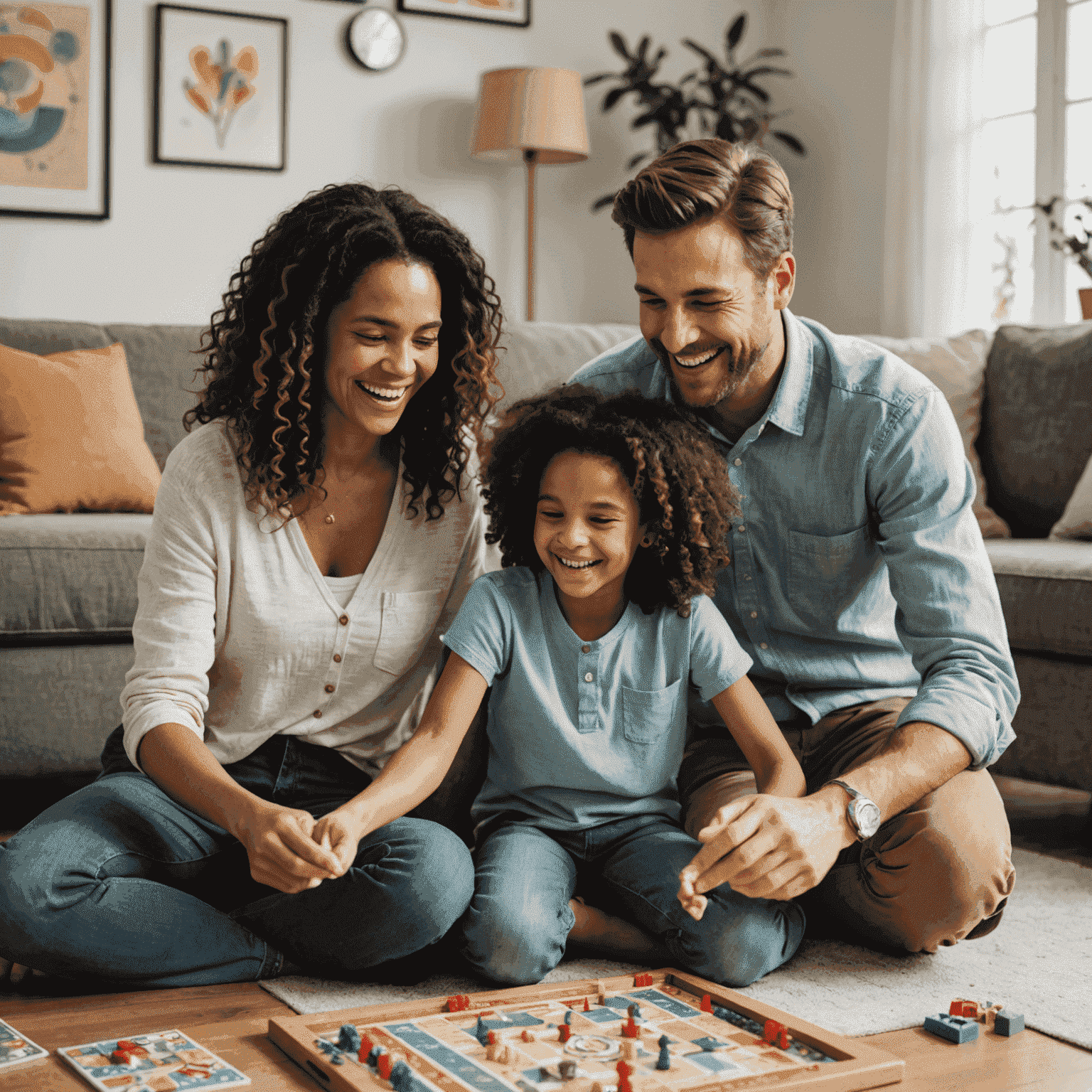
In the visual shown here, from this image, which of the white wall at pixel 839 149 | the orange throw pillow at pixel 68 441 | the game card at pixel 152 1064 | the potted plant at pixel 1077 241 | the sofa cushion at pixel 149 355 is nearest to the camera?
the game card at pixel 152 1064

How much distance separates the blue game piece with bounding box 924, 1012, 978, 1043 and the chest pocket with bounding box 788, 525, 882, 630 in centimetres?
52

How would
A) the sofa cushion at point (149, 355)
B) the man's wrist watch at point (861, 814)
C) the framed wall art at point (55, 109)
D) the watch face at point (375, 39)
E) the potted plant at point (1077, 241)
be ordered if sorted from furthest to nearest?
1. the watch face at point (375, 39)
2. the framed wall art at point (55, 109)
3. the potted plant at point (1077, 241)
4. the sofa cushion at point (149, 355)
5. the man's wrist watch at point (861, 814)

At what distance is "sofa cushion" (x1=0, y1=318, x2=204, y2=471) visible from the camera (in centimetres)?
275

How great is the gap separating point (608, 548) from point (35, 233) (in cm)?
296

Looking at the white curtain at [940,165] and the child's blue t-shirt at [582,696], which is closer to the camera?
the child's blue t-shirt at [582,696]

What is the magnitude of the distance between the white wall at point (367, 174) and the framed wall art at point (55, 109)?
0.05 meters

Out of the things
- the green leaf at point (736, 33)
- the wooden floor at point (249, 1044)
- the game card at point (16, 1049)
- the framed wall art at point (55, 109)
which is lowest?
the wooden floor at point (249, 1044)

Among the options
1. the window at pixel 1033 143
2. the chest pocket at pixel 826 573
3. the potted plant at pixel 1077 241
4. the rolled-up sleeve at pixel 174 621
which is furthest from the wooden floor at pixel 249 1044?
the window at pixel 1033 143

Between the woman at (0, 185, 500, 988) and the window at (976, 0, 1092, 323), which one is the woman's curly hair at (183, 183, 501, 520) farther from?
the window at (976, 0, 1092, 323)

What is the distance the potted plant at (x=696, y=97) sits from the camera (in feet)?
14.0

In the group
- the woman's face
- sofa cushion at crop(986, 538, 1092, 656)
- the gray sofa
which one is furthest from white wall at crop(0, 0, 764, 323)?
the woman's face

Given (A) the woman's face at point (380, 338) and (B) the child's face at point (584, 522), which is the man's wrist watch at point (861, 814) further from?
(A) the woman's face at point (380, 338)

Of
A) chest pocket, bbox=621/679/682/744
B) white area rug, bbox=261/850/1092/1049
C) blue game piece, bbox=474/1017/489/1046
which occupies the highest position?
chest pocket, bbox=621/679/682/744

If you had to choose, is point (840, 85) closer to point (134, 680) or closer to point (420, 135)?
point (420, 135)
